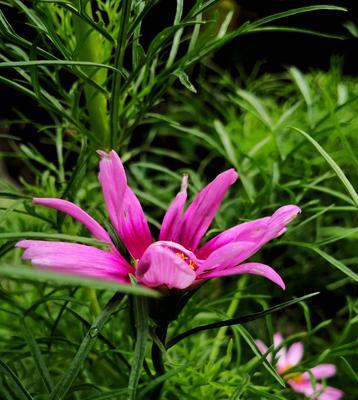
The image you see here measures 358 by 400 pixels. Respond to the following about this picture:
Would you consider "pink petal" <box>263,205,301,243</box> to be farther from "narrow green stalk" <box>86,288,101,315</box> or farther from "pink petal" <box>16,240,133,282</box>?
"narrow green stalk" <box>86,288,101,315</box>

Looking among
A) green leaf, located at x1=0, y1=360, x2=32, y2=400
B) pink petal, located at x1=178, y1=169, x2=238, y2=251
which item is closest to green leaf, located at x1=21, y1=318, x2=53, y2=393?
green leaf, located at x1=0, y1=360, x2=32, y2=400

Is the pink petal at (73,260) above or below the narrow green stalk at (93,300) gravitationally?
above

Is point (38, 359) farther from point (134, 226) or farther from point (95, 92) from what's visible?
point (95, 92)

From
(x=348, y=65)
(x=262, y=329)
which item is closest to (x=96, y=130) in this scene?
(x=262, y=329)

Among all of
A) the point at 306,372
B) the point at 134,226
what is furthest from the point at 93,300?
the point at 306,372

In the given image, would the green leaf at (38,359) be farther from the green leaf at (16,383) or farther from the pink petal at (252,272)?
the pink petal at (252,272)

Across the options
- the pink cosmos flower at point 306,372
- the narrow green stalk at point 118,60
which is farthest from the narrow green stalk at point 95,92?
the pink cosmos flower at point 306,372

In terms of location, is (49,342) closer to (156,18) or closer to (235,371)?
(235,371)
